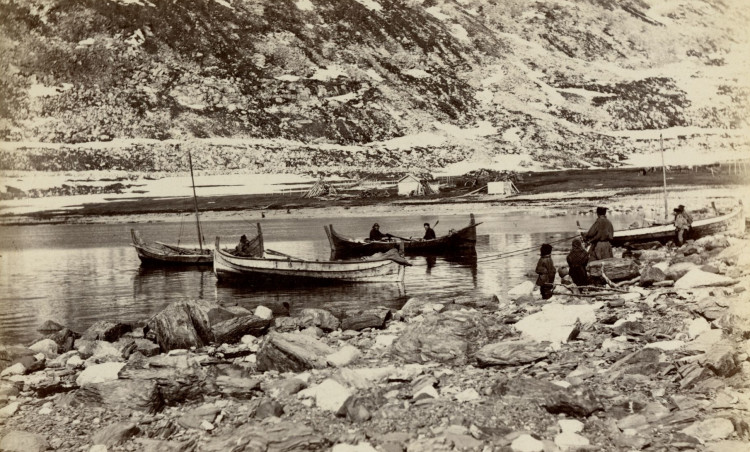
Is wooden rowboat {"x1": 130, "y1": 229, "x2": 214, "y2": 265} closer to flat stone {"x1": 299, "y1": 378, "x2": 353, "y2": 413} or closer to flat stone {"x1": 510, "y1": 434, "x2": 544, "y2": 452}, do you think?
flat stone {"x1": 299, "y1": 378, "x2": 353, "y2": 413}

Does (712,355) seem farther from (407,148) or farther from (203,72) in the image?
(203,72)

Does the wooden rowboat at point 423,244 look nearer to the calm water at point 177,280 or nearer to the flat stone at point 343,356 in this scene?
the calm water at point 177,280

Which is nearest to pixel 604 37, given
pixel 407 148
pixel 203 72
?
pixel 407 148

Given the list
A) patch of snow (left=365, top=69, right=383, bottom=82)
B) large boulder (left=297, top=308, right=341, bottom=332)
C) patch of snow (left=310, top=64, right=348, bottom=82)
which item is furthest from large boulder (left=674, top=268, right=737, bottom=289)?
patch of snow (left=310, top=64, right=348, bottom=82)

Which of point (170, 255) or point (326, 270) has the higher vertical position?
point (170, 255)

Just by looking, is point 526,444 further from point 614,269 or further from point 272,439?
point 614,269

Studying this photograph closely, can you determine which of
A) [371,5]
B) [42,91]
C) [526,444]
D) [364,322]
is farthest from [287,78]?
[526,444]
